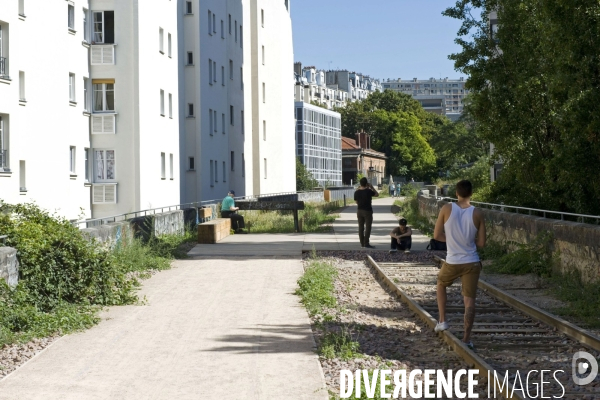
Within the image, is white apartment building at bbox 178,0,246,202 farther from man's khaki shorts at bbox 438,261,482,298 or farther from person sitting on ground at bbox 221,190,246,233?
man's khaki shorts at bbox 438,261,482,298

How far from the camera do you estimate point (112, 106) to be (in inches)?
1650

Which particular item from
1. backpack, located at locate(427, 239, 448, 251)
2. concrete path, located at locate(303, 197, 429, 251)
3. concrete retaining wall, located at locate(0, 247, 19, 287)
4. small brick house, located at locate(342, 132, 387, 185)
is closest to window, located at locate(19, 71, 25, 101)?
concrete path, located at locate(303, 197, 429, 251)

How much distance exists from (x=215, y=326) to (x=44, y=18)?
24.0 m

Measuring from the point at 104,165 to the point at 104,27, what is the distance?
599cm

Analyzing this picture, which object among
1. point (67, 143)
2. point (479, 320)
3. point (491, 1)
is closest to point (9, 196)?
point (67, 143)

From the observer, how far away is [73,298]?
1347cm

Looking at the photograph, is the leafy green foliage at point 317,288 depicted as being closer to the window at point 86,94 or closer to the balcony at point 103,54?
the balcony at point 103,54

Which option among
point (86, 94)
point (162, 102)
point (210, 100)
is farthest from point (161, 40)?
point (210, 100)

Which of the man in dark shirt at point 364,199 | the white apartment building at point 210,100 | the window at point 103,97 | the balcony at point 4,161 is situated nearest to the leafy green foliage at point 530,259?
the man in dark shirt at point 364,199

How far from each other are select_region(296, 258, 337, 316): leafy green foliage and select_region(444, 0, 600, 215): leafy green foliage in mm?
5561

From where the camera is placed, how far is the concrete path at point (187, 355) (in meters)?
7.89

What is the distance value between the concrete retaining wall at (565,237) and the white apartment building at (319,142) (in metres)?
88.0

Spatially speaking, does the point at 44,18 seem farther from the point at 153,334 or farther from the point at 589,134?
the point at 153,334

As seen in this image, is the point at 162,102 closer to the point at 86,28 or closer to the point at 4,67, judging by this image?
the point at 86,28
